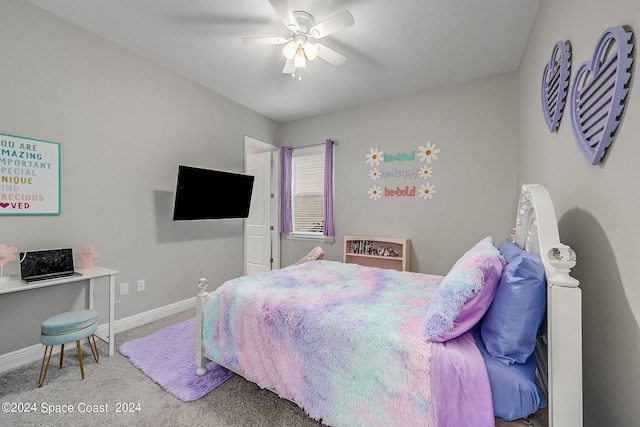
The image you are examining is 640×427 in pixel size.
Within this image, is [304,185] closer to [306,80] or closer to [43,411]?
[306,80]

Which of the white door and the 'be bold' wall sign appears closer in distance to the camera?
the 'be bold' wall sign

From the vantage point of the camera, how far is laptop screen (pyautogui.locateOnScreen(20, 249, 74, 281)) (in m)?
1.97

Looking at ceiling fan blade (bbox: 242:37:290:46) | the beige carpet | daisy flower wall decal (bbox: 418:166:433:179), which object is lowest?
the beige carpet

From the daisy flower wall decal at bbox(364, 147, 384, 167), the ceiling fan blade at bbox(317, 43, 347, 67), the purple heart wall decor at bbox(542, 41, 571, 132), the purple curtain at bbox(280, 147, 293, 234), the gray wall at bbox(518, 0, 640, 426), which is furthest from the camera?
the purple curtain at bbox(280, 147, 293, 234)

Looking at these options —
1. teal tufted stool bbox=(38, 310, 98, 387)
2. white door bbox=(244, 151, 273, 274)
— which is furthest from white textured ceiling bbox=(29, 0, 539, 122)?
teal tufted stool bbox=(38, 310, 98, 387)

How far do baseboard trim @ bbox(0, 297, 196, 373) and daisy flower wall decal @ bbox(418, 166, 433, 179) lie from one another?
10.7 feet

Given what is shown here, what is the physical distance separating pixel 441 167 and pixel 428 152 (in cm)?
25

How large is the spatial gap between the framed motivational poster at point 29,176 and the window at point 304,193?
279 centimetres

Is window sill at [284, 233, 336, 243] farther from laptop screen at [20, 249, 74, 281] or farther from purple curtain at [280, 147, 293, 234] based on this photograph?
laptop screen at [20, 249, 74, 281]

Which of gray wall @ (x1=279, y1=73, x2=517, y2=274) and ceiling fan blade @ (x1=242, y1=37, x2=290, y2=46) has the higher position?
ceiling fan blade @ (x1=242, y1=37, x2=290, y2=46)

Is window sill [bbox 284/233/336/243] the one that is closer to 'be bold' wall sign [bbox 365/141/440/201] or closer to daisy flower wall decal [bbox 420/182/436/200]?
'be bold' wall sign [bbox 365/141/440/201]

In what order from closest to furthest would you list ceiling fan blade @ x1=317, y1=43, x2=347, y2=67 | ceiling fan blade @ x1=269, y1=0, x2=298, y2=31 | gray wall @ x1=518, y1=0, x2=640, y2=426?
gray wall @ x1=518, y1=0, x2=640, y2=426, ceiling fan blade @ x1=269, y1=0, x2=298, y2=31, ceiling fan blade @ x1=317, y1=43, x2=347, y2=67

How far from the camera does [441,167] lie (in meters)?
3.36

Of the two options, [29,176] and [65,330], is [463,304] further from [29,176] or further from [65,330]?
[29,176]
